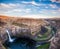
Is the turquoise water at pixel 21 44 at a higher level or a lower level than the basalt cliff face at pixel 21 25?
lower

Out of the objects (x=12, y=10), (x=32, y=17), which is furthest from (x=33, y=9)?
(x=12, y=10)

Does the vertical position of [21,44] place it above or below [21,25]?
below

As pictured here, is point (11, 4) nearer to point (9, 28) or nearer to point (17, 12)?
point (17, 12)

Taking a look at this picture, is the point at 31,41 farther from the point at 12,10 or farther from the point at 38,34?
the point at 12,10

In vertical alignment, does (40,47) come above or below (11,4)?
below

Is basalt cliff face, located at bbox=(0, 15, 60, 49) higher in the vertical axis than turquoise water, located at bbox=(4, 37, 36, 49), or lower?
higher

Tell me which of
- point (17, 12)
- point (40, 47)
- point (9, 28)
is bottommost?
point (40, 47)
